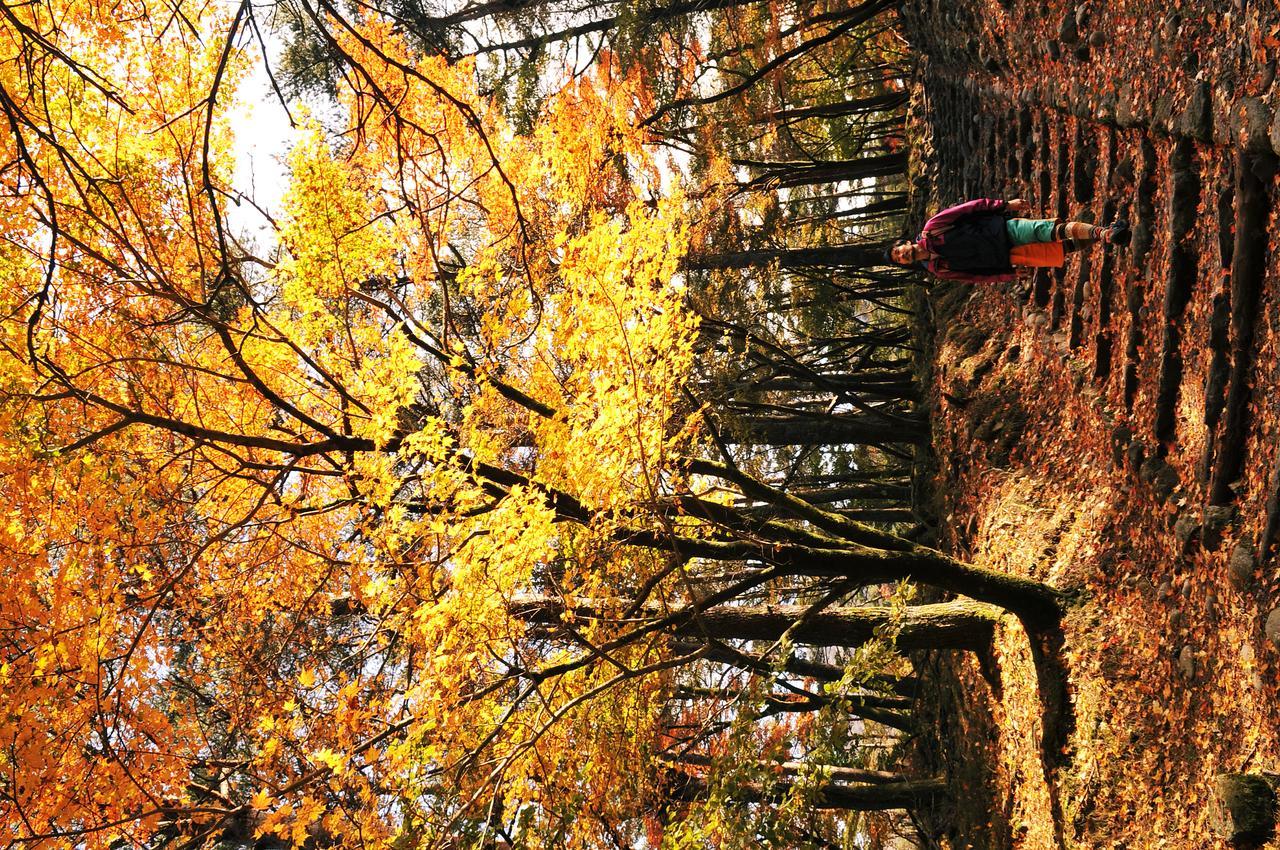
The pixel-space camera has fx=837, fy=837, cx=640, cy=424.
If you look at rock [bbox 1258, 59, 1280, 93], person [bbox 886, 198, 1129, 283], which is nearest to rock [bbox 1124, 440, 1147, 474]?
person [bbox 886, 198, 1129, 283]

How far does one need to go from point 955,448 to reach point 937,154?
13.2 ft

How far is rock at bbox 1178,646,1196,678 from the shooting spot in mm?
4680

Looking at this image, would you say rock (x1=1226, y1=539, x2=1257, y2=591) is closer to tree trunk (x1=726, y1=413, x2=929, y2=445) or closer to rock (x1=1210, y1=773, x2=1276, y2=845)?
rock (x1=1210, y1=773, x2=1276, y2=845)

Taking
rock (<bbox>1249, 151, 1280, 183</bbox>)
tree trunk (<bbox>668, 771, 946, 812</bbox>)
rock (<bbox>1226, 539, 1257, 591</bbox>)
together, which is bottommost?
tree trunk (<bbox>668, 771, 946, 812</bbox>)

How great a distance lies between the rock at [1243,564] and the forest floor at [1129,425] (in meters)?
0.01

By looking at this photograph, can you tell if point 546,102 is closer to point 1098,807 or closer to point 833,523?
point 833,523

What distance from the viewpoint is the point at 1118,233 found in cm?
509

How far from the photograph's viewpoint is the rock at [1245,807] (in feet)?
12.8

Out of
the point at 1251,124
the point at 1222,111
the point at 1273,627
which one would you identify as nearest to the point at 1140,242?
the point at 1222,111

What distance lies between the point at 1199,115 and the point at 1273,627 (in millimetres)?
2484

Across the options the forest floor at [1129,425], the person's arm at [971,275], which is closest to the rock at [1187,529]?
the forest floor at [1129,425]

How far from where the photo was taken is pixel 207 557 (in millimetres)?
6988

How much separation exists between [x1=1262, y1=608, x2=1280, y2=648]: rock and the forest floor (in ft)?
Result: 0.21

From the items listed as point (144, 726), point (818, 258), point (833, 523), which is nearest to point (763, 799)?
point (833, 523)
